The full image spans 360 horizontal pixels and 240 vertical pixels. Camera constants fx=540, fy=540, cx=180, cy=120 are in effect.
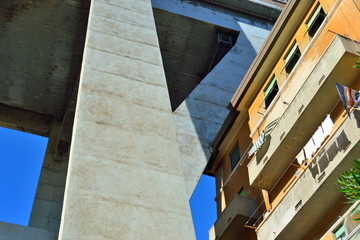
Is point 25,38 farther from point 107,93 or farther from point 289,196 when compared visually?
point 289,196

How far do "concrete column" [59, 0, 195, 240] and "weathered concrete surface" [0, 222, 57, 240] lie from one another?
3.06 m

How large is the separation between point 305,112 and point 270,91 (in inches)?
182

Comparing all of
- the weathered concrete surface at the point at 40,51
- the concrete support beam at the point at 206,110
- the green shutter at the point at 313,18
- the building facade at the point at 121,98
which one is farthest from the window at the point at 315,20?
the weathered concrete surface at the point at 40,51

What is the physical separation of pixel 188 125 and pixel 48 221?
24.2 ft

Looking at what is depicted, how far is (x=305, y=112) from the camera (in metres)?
15.8

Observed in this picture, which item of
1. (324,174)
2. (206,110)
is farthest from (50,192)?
(324,174)

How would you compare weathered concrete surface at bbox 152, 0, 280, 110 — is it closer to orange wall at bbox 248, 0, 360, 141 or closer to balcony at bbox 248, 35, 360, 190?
orange wall at bbox 248, 0, 360, 141

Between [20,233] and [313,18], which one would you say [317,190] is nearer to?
[313,18]

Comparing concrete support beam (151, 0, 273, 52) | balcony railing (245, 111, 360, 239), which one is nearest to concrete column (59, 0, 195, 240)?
balcony railing (245, 111, 360, 239)

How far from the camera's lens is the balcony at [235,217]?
1822 cm

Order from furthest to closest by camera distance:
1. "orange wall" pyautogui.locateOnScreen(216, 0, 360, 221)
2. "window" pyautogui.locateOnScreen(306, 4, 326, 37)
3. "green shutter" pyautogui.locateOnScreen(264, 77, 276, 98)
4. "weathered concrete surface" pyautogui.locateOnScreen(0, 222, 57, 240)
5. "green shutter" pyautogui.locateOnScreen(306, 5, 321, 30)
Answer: "green shutter" pyautogui.locateOnScreen(264, 77, 276, 98) < "green shutter" pyautogui.locateOnScreen(306, 5, 321, 30) < "window" pyautogui.locateOnScreen(306, 4, 326, 37) < "orange wall" pyautogui.locateOnScreen(216, 0, 360, 221) < "weathered concrete surface" pyautogui.locateOnScreen(0, 222, 57, 240)

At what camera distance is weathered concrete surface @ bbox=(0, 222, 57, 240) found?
13.3 meters

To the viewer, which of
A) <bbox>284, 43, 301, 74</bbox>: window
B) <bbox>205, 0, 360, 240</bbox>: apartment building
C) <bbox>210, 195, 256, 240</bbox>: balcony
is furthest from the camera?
<bbox>284, 43, 301, 74</bbox>: window

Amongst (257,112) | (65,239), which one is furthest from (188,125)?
(65,239)
